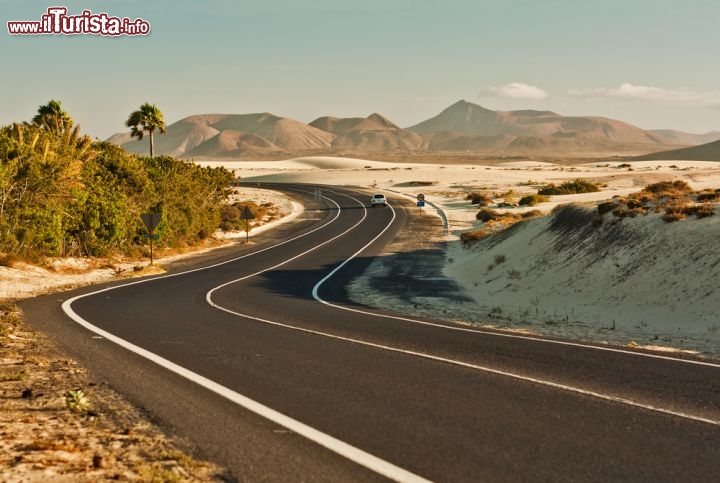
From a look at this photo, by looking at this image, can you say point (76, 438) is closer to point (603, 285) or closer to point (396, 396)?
point (396, 396)

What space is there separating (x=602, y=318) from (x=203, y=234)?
110ft

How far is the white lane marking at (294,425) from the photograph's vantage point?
6242 mm

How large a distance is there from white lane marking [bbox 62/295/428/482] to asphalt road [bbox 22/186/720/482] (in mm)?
23

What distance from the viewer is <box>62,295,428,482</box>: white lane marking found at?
624 cm

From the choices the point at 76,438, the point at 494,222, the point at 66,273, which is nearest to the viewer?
the point at 76,438

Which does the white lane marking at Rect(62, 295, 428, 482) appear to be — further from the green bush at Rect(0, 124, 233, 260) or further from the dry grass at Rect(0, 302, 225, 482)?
the green bush at Rect(0, 124, 233, 260)

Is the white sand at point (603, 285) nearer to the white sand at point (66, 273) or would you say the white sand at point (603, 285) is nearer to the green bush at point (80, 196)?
the white sand at point (66, 273)

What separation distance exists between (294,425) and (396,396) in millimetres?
1715

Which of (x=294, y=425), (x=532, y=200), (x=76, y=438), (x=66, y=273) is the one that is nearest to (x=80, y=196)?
(x=66, y=273)

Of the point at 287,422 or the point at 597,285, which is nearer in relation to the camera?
the point at 287,422

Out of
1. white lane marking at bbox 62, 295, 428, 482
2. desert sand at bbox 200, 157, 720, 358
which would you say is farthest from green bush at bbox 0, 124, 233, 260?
white lane marking at bbox 62, 295, 428, 482

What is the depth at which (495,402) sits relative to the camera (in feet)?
27.8

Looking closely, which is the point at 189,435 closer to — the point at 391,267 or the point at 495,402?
the point at 495,402

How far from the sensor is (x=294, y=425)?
7637 mm
